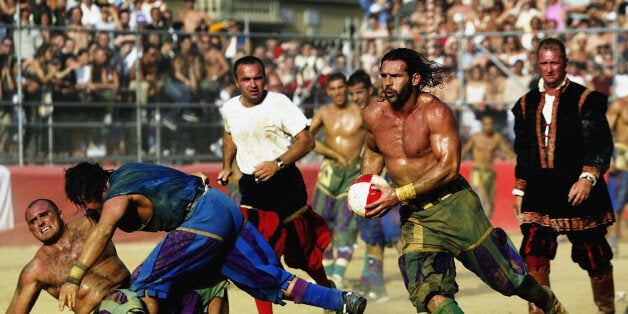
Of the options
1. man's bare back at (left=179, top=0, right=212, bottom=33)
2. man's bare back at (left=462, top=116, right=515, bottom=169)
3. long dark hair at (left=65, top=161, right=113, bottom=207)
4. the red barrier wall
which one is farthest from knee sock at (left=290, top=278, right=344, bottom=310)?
man's bare back at (left=179, top=0, right=212, bottom=33)

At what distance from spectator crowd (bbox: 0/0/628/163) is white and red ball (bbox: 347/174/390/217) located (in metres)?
5.97

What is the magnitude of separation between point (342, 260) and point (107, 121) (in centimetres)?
443

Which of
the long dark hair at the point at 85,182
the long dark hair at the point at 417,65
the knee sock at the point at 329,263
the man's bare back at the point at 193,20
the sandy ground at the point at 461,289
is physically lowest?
the sandy ground at the point at 461,289

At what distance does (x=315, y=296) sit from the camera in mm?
6492

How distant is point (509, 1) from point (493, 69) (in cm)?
320

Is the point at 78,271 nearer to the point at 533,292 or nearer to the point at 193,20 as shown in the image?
the point at 533,292

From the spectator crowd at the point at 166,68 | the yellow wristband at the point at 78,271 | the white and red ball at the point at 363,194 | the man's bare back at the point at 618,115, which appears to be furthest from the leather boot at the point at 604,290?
the man's bare back at the point at 618,115

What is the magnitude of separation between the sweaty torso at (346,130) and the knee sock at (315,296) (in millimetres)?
4115

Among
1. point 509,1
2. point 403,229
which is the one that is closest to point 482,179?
point 509,1

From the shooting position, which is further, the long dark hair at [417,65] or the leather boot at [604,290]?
the leather boot at [604,290]

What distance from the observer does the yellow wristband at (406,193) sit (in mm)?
6020

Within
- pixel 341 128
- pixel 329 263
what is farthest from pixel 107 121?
pixel 329 263

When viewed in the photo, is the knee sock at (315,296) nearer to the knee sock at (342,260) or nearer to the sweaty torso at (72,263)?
the sweaty torso at (72,263)

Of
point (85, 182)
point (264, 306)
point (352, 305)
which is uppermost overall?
point (85, 182)
